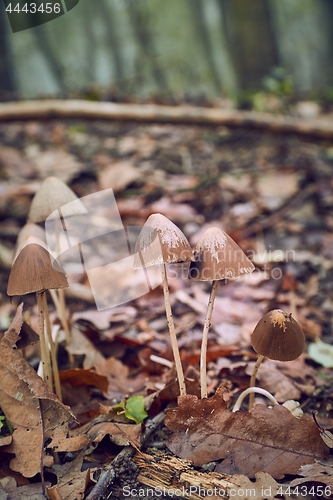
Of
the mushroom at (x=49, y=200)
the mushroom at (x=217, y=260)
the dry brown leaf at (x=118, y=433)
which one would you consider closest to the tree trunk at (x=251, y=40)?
the mushroom at (x=49, y=200)

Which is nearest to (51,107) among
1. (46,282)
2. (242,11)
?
(46,282)

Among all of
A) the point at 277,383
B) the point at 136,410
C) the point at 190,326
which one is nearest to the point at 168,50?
the point at 190,326

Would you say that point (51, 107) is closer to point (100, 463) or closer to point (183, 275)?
point (183, 275)

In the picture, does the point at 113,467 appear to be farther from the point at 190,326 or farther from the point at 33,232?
the point at 190,326

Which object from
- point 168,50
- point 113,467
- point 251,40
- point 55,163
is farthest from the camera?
point 168,50

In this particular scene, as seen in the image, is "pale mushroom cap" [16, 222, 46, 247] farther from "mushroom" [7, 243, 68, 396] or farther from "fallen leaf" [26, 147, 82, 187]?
"fallen leaf" [26, 147, 82, 187]

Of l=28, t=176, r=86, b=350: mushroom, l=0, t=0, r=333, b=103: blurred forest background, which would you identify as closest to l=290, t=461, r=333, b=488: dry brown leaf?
l=28, t=176, r=86, b=350: mushroom

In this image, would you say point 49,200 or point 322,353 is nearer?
point 49,200

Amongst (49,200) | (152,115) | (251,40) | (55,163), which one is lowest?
(49,200)
